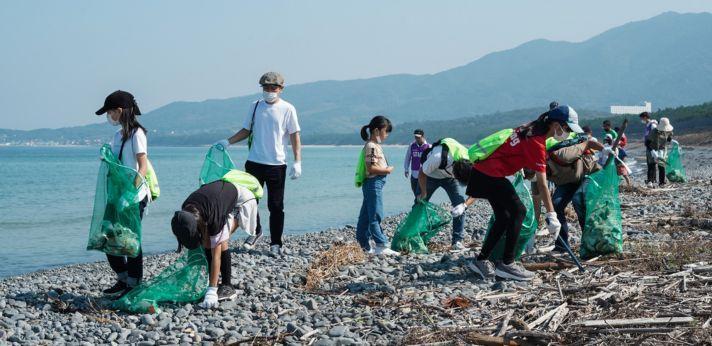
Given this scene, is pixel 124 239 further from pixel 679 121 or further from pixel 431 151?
pixel 679 121

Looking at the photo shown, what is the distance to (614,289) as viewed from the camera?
6285 millimetres

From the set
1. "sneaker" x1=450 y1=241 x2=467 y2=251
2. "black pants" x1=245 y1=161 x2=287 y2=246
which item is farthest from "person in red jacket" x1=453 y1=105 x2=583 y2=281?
"black pants" x1=245 y1=161 x2=287 y2=246

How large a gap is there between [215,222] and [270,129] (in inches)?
94.1

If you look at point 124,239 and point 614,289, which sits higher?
point 124,239

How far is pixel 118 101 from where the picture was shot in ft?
22.1

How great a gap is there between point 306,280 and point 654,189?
37.8 ft

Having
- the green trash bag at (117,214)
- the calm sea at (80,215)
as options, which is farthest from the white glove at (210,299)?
the calm sea at (80,215)

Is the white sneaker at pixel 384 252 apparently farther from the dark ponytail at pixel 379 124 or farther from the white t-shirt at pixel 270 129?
the white t-shirt at pixel 270 129

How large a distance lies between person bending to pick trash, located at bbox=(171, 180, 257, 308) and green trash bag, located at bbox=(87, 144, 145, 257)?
51cm

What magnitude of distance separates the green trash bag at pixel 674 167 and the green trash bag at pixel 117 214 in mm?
15928

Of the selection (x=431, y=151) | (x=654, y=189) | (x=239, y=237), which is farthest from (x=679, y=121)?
(x=431, y=151)

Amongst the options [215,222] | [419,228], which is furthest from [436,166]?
[215,222]

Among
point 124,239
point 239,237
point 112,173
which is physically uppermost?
point 112,173

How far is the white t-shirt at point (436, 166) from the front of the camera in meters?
8.56
